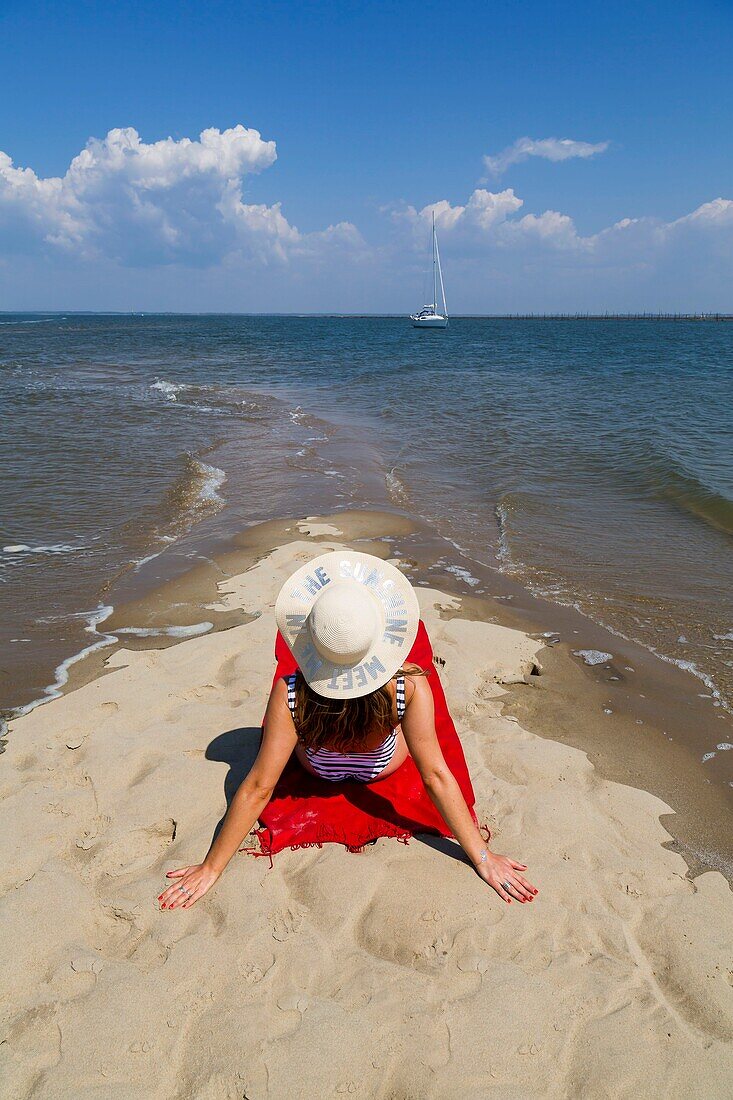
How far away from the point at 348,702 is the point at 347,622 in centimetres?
48

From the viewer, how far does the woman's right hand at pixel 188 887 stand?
273cm

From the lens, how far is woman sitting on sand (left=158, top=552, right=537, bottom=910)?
232cm

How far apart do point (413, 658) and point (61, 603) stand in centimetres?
441

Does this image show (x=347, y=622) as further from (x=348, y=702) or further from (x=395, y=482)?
(x=395, y=482)

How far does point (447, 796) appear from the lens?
2797 millimetres

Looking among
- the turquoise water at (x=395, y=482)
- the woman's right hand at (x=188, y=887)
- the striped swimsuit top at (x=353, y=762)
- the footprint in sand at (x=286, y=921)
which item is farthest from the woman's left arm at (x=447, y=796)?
the turquoise water at (x=395, y=482)

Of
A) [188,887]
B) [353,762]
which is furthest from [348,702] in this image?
[188,887]

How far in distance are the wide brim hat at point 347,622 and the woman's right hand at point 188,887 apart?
3.65 ft

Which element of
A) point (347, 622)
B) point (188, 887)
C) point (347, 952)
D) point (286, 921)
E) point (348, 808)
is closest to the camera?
point (347, 622)

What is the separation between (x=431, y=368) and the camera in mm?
32469

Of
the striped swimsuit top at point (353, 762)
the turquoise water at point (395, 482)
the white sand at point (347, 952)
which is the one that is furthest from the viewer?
the turquoise water at point (395, 482)

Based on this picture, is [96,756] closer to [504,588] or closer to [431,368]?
[504,588]

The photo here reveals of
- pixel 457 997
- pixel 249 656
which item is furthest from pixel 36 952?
pixel 249 656

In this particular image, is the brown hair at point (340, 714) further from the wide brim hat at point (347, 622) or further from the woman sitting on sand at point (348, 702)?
the wide brim hat at point (347, 622)
